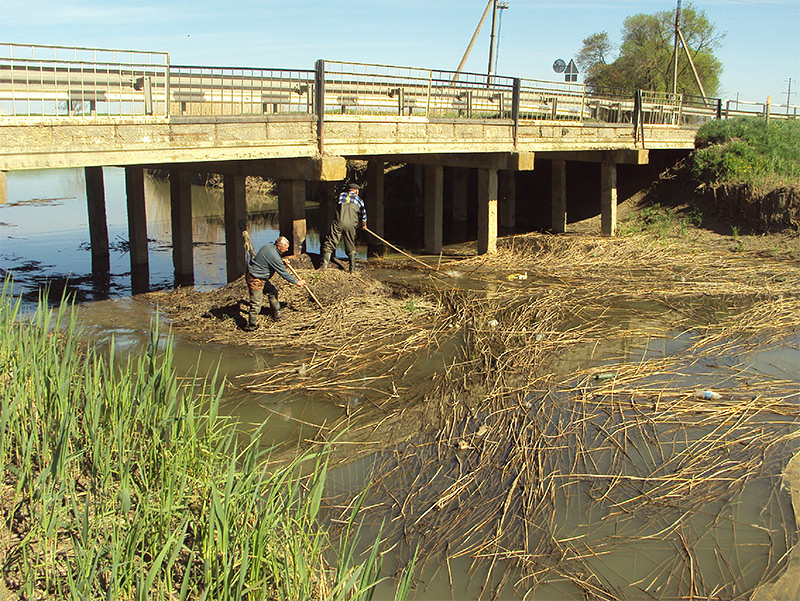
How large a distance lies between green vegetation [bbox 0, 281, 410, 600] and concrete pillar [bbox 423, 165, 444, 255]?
38.8ft

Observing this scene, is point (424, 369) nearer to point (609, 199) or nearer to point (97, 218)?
point (97, 218)

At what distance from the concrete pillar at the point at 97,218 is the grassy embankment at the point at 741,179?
1282 cm

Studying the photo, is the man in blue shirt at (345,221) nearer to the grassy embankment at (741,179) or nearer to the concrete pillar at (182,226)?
the concrete pillar at (182,226)

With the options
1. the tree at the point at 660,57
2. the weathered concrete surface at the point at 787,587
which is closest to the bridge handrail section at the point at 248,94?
the weathered concrete surface at the point at 787,587

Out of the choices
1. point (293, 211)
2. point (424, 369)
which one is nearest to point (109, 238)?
point (293, 211)

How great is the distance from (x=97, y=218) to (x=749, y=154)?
52.9 ft

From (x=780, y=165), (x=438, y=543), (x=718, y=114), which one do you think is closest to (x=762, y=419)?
(x=438, y=543)

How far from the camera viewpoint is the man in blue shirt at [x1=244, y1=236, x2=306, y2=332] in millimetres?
10617

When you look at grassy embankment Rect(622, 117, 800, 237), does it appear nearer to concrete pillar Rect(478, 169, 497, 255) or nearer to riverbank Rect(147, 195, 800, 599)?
riverbank Rect(147, 195, 800, 599)

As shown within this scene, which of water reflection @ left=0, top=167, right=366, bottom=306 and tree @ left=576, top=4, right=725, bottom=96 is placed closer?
water reflection @ left=0, top=167, right=366, bottom=306

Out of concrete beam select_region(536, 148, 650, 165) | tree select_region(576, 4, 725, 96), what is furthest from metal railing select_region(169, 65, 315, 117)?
tree select_region(576, 4, 725, 96)

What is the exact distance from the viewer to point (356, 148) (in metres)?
13.1

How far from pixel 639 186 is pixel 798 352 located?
12746 millimetres

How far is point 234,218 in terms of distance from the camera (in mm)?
14102
